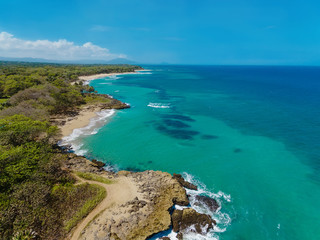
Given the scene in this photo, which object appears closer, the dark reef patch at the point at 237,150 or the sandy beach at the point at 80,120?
the dark reef patch at the point at 237,150

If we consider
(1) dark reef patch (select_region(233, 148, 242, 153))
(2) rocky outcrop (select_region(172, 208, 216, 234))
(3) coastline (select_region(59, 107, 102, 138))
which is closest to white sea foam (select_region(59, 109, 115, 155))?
(3) coastline (select_region(59, 107, 102, 138))

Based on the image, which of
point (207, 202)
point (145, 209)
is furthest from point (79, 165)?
point (207, 202)

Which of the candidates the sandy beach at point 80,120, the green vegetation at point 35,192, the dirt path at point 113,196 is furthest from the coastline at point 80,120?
the dirt path at point 113,196

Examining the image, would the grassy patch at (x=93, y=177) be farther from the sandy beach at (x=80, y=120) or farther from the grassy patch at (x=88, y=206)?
the sandy beach at (x=80, y=120)

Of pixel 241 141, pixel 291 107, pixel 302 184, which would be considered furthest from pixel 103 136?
pixel 291 107

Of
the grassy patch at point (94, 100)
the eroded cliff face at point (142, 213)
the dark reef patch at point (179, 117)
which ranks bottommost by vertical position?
the eroded cliff face at point (142, 213)

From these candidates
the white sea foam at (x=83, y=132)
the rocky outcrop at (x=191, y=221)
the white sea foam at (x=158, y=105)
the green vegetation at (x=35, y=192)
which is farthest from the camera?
the white sea foam at (x=158, y=105)

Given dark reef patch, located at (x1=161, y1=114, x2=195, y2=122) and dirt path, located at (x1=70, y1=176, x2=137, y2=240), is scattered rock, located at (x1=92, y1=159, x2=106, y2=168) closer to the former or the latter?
dirt path, located at (x1=70, y1=176, x2=137, y2=240)

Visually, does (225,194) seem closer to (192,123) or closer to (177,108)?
(192,123)
